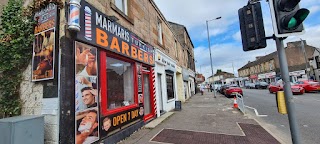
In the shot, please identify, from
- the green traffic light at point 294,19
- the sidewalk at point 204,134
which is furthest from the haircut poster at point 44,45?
the green traffic light at point 294,19

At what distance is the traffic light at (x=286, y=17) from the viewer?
9.54ft

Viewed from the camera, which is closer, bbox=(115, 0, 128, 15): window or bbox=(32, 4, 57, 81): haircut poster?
bbox=(32, 4, 57, 81): haircut poster

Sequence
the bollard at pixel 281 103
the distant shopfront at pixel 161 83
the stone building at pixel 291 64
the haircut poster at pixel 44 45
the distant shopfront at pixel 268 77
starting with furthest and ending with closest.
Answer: the distant shopfront at pixel 268 77 → the stone building at pixel 291 64 → the distant shopfront at pixel 161 83 → the haircut poster at pixel 44 45 → the bollard at pixel 281 103

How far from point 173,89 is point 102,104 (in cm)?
880

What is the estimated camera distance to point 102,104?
4980mm

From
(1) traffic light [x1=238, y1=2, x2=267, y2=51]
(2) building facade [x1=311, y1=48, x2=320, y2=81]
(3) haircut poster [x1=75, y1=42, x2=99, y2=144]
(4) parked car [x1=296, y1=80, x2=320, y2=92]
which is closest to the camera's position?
(1) traffic light [x1=238, y1=2, x2=267, y2=51]

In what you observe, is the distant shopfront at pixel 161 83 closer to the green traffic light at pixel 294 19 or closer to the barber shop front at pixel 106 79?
the barber shop front at pixel 106 79

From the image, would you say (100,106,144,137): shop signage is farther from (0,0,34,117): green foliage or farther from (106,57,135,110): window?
(0,0,34,117): green foliage

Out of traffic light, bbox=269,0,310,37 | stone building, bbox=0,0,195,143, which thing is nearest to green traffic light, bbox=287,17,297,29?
traffic light, bbox=269,0,310,37

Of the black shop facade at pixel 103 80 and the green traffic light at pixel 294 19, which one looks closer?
the green traffic light at pixel 294 19

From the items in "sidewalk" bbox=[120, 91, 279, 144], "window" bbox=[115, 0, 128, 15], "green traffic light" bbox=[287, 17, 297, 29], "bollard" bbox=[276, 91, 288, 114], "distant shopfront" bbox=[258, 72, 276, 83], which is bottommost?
"sidewalk" bbox=[120, 91, 279, 144]

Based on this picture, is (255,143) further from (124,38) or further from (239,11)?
(124,38)

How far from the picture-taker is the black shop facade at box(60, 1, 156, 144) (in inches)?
166

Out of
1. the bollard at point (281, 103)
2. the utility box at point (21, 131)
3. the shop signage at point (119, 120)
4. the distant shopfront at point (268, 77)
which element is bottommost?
the shop signage at point (119, 120)
